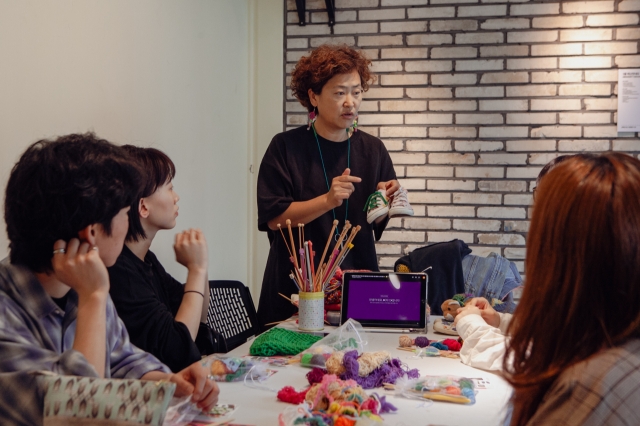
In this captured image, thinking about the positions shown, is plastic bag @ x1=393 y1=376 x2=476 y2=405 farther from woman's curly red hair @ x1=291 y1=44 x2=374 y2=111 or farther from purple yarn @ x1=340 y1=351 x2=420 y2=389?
woman's curly red hair @ x1=291 y1=44 x2=374 y2=111

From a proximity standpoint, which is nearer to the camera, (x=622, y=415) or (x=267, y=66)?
(x=622, y=415)

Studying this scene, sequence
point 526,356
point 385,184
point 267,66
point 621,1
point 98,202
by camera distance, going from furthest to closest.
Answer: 1. point 267,66
2. point 621,1
3. point 385,184
4. point 98,202
5. point 526,356

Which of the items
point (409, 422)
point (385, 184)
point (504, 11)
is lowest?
point (409, 422)

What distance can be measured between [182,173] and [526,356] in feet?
7.34

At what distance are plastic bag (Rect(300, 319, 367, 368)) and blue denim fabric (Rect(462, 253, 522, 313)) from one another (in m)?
1.27

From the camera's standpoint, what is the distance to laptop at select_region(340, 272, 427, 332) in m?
2.01

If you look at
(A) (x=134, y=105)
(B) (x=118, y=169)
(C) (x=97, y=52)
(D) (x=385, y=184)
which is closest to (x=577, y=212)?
(B) (x=118, y=169)

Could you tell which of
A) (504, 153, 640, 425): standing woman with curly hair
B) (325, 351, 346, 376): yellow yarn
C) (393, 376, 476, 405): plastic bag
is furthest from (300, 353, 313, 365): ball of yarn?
(504, 153, 640, 425): standing woman with curly hair

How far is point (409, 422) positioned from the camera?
1.18 meters

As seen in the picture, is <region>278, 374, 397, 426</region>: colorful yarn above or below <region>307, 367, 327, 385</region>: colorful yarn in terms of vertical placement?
above

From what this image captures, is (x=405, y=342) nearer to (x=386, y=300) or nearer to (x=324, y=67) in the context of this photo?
(x=386, y=300)

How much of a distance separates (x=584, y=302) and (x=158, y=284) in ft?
4.65

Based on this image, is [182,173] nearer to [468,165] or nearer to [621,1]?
[468,165]

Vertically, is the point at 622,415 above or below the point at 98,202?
below
